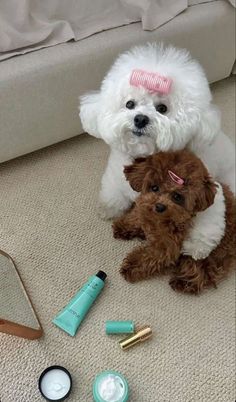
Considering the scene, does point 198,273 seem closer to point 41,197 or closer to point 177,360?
point 177,360

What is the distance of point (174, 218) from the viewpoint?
1.06 meters

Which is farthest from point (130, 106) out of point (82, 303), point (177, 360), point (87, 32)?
point (177, 360)

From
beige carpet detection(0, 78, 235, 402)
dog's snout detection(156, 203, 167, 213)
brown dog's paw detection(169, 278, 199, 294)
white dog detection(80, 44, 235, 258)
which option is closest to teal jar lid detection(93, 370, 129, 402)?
beige carpet detection(0, 78, 235, 402)

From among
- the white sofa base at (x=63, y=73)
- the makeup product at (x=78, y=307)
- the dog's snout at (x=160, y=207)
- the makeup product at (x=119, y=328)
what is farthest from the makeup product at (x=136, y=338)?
the white sofa base at (x=63, y=73)

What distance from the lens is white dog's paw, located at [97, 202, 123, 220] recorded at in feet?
4.64

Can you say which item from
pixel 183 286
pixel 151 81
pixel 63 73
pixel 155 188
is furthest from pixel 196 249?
pixel 63 73

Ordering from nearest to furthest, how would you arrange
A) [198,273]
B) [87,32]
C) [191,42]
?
[198,273] < [87,32] < [191,42]

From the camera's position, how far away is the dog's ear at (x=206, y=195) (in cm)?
104

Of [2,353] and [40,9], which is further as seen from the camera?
[40,9]

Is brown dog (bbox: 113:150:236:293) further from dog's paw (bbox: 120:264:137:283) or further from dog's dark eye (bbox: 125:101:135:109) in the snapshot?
dog's dark eye (bbox: 125:101:135:109)

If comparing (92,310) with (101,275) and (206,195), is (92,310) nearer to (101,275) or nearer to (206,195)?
(101,275)

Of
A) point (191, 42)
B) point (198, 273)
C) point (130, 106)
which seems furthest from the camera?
point (191, 42)

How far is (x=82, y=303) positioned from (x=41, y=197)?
16.9 inches

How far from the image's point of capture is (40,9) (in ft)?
4.38
